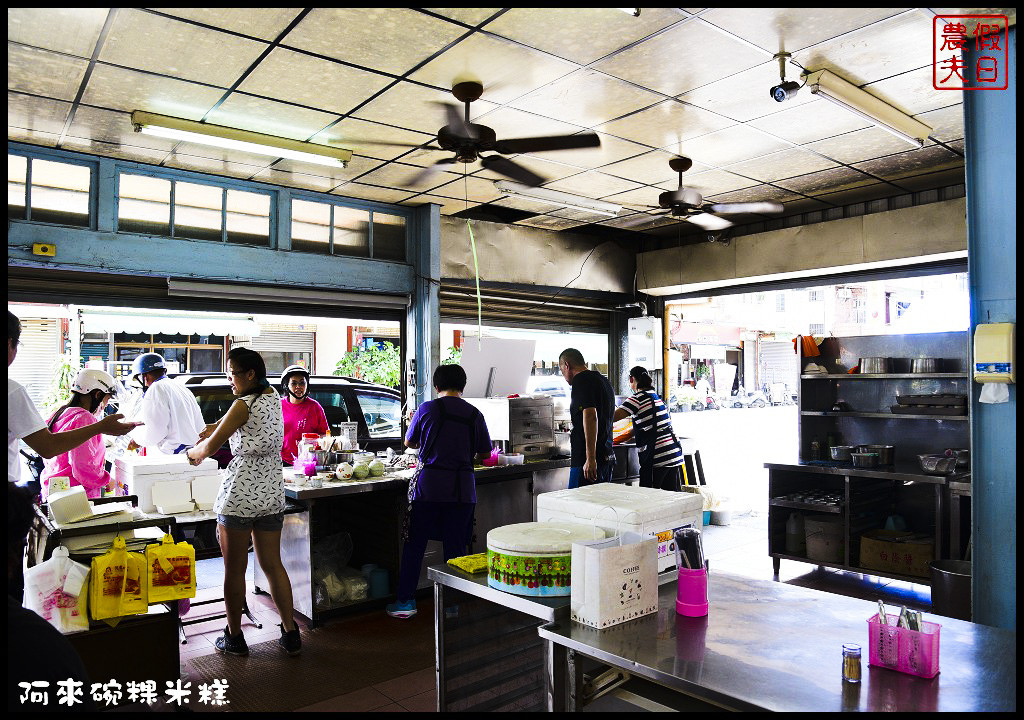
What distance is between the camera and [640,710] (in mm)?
2072

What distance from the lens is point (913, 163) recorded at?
5656mm

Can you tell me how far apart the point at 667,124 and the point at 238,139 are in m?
2.90

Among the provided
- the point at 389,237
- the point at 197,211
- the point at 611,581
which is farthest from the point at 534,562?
the point at 389,237

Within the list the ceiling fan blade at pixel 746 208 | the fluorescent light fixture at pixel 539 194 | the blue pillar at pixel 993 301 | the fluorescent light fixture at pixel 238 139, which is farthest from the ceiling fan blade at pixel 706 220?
the fluorescent light fixture at pixel 238 139

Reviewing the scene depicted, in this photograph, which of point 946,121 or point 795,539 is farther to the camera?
point 795,539

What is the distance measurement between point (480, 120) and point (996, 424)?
3521 mm

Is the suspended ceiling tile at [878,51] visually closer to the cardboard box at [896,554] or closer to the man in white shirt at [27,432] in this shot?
the cardboard box at [896,554]

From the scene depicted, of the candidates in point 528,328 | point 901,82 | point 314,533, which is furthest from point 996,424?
point 528,328

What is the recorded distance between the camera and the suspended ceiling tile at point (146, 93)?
4.00 metres

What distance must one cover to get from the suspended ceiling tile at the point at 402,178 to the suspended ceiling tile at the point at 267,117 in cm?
90

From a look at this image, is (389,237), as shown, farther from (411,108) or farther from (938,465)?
(938,465)

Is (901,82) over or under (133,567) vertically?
over

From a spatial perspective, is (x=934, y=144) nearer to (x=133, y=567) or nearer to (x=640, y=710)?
(x=640, y=710)

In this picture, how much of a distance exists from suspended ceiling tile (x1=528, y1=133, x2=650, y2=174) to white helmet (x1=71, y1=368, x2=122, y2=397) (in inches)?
138
